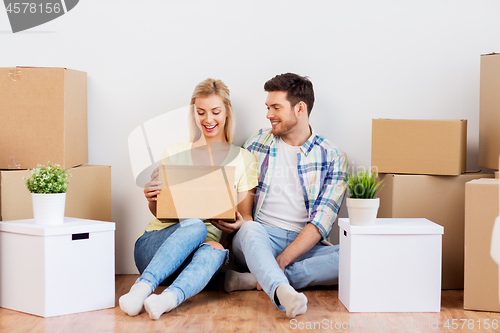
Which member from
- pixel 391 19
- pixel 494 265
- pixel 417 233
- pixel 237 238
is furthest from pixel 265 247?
pixel 391 19

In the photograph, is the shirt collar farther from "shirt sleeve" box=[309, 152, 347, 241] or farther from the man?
"shirt sleeve" box=[309, 152, 347, 241]

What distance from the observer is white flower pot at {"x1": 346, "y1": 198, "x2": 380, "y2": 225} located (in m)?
1.75

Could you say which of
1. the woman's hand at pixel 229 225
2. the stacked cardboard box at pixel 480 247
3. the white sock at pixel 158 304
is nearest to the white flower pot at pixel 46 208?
the white sock at pixel 158 304

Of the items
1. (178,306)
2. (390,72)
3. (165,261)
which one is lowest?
(178,306)

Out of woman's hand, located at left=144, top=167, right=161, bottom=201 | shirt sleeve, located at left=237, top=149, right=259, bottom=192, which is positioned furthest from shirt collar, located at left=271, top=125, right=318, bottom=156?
woman's hand, located at left=144, top=167, right=161, bottom=201

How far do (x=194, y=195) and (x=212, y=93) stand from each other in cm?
57

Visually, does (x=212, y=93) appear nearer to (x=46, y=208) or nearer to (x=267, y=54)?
(x=267, y=54)

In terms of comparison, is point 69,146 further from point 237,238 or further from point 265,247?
point 265,247

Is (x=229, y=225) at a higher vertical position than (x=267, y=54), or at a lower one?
lower

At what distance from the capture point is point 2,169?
2.01 m

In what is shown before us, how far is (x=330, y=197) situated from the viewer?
7.16ft

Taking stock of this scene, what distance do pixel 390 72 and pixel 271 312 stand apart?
1.33 meters

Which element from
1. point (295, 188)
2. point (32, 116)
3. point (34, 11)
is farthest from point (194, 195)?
point (34, 11)

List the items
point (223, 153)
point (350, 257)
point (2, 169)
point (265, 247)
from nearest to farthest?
point (350, 257), point (265, 247), point (2, 169), point (223, 153)
